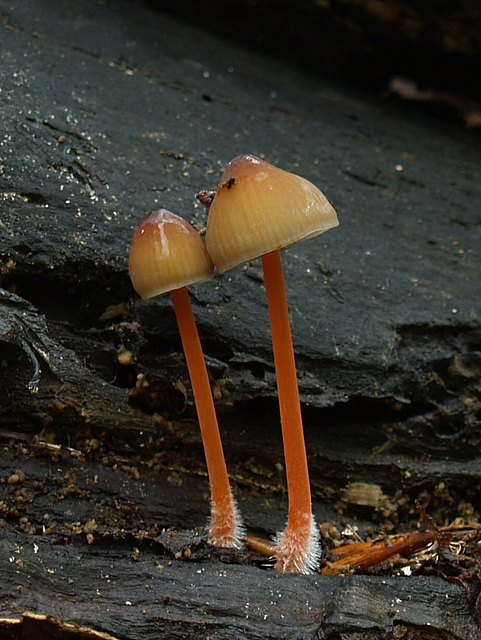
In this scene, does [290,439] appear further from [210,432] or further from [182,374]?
[182,374]

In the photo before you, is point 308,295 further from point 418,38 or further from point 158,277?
point 418,38

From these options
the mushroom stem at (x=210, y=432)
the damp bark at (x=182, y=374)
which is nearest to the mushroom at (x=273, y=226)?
the mushroom stem at (x=210, y=432)

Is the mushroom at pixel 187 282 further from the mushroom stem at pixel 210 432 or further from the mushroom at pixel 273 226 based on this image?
the mushroom at pixel 273 226

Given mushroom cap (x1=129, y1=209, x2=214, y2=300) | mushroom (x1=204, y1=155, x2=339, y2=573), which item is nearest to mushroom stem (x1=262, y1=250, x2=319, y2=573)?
mushroom (x1=204, y1=155, x2=339, y2=573)

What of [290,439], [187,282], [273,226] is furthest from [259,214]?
[290,439]

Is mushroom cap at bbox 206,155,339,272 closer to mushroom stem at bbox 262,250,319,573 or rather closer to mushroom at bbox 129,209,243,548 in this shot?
mushroom at bbox 129,209,243,548

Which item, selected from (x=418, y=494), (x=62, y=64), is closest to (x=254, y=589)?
(x=418, y=494)
